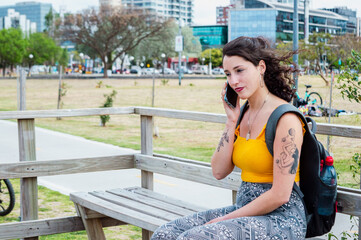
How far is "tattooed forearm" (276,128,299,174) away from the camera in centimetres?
238

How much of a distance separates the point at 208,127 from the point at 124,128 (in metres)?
2.27

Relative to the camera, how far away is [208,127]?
15117 millimetres

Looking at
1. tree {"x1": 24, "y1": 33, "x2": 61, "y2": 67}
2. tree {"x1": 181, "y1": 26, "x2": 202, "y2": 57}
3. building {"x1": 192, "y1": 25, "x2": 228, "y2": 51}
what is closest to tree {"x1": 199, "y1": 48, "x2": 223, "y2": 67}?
building {"x1": 192, "y1": 25, "x2": 228, "y2": 51}

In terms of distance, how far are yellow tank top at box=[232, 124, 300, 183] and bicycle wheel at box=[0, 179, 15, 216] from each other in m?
4.27

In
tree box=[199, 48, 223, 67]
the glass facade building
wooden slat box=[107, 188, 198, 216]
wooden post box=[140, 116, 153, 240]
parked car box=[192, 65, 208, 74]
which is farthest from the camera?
tree box=[199, 48, 223, 67]

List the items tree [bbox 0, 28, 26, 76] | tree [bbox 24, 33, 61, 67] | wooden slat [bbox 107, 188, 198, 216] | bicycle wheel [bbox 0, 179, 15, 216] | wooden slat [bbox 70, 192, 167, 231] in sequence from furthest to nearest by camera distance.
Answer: tree [bbox 24, 33, 61, 67], tree [bbox 0, 28, 26, 76], bicycle wheel [bbox 0, 179, 15, 216], wooden slat [bbox 107, 188, 198, 216], wooden slat [bbox 70, 192, 167, 231]

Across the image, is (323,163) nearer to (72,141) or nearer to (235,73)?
(235,73)

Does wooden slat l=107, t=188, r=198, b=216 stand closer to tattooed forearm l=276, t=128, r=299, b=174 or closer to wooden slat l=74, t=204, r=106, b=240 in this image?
wooden slat l=74, t=204, r=106, b=240

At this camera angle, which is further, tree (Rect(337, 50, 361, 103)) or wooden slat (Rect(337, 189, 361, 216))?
tree (Rect(337, 50, 361, 103))

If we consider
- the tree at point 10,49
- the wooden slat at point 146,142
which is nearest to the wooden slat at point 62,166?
the wooden slat at point 146,142

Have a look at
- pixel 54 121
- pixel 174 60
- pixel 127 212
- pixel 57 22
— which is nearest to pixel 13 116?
pixel 127 212

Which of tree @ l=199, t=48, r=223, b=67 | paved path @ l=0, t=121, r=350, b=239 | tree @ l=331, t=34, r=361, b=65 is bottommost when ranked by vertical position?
paved path @ l=0, t=121, r=350, b=239

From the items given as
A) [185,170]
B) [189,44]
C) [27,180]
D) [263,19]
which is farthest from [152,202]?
[189,44]

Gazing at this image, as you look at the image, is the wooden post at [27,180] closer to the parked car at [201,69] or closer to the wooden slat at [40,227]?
the wooden slat at [40,227]
